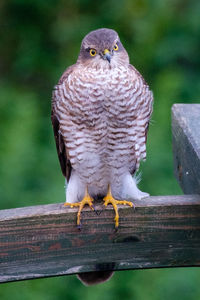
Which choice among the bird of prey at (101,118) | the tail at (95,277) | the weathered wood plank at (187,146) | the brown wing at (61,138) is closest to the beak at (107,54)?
the bird of prey at (101,118)

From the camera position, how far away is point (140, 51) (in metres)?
5.32

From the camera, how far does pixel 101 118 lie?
270 cm

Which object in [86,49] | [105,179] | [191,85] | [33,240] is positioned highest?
[191,85]

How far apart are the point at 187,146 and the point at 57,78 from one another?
3.14 metres

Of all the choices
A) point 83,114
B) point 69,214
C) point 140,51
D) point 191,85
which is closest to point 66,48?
point 140,51

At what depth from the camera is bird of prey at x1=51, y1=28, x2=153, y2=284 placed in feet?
8.79

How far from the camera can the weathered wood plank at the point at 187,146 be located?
91.1 inches

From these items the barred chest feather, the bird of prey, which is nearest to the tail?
the bird of prey

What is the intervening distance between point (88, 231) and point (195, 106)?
2.90 feet

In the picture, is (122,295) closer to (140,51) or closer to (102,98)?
(102,98)

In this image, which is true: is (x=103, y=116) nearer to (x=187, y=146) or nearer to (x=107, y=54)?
(x=107, y=54)

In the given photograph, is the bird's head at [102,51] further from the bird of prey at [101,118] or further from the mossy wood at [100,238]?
the mossy wood at [100,238]

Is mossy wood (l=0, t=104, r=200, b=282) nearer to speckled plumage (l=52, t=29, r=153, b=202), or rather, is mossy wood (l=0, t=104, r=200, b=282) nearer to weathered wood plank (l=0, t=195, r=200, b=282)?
weathered wood plank (l=0, t=195, r=200, b=282)

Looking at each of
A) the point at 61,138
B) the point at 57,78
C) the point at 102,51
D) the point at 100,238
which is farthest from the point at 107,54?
the point at 57,78
